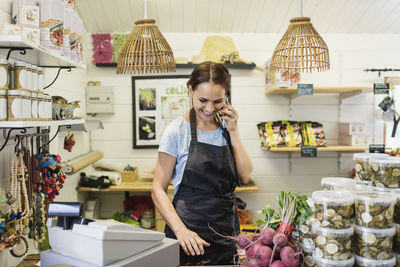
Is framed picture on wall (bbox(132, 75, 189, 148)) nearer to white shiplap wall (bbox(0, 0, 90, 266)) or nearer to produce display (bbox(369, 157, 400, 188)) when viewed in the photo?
white shiplap wall (bbox(0, 0, 90, 266))

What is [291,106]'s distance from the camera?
380 centimetres

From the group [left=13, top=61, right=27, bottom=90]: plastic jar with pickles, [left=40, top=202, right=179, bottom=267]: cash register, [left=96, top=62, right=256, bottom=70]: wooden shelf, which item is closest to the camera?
[left=40, top=202, right=179, bottom=267]: cash register

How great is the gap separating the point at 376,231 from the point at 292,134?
2.33m

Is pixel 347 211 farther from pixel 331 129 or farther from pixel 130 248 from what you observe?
pixel 331 129

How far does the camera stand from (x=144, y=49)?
2000mm

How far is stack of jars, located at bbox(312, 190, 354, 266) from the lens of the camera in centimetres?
117

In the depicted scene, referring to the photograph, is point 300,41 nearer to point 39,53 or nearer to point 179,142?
point 179,142

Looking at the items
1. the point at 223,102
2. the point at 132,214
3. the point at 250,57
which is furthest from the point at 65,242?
the point at 250,57

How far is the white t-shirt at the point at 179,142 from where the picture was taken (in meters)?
2.00

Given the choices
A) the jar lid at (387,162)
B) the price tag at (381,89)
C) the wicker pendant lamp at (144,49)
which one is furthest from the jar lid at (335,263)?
the price tag at (381,89)

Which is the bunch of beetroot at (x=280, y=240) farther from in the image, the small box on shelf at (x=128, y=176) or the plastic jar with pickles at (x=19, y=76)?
the small box on shelf at (x=128, y=176)

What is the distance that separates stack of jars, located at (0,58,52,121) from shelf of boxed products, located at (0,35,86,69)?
8 centimetres

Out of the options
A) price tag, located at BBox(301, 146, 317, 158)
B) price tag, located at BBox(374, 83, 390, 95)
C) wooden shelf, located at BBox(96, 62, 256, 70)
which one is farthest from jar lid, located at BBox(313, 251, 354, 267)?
wooden shelf, located at BBox(96, 62, 256, 70)

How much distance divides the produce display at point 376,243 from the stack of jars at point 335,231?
0.04 metres
